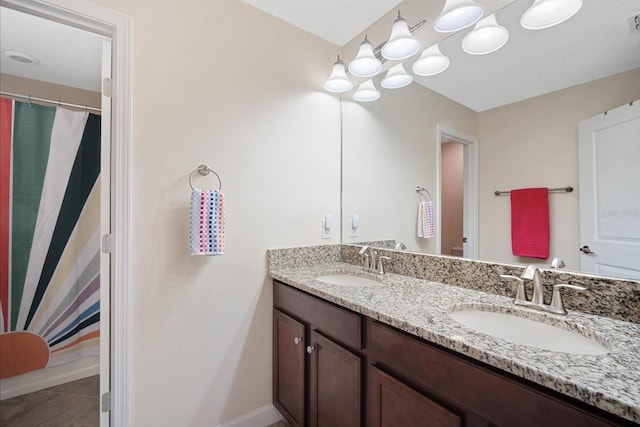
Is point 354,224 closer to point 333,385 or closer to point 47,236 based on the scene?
point 333,385

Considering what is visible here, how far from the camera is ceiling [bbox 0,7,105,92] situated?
162cm

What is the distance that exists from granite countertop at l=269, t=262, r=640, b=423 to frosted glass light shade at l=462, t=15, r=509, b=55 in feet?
3.67

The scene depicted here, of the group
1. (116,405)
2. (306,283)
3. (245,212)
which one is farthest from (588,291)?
(116,405)

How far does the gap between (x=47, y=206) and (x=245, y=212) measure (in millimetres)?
1538

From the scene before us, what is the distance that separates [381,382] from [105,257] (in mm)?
1301

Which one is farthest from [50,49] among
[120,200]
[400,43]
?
[400,43]

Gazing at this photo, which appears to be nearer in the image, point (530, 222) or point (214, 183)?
point (530, 222)

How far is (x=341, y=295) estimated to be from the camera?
1171mm

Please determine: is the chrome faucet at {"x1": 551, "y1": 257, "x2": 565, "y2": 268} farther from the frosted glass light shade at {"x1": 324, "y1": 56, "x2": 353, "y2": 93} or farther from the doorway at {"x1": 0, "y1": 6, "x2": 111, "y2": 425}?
the doorway at {"x1": 0, "y1": 6, "x2": 111, "y2": 425}

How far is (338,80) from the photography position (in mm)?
1829

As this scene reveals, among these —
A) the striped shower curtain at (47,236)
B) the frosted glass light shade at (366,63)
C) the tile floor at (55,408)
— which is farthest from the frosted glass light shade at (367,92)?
the tile floor at (55,408)

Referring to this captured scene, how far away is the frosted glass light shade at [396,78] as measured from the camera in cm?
168

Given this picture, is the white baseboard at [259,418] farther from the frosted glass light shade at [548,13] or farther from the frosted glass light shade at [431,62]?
the frosted glass light shade at [548,13]

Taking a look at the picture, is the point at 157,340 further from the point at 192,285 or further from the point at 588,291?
the point at 588,291
